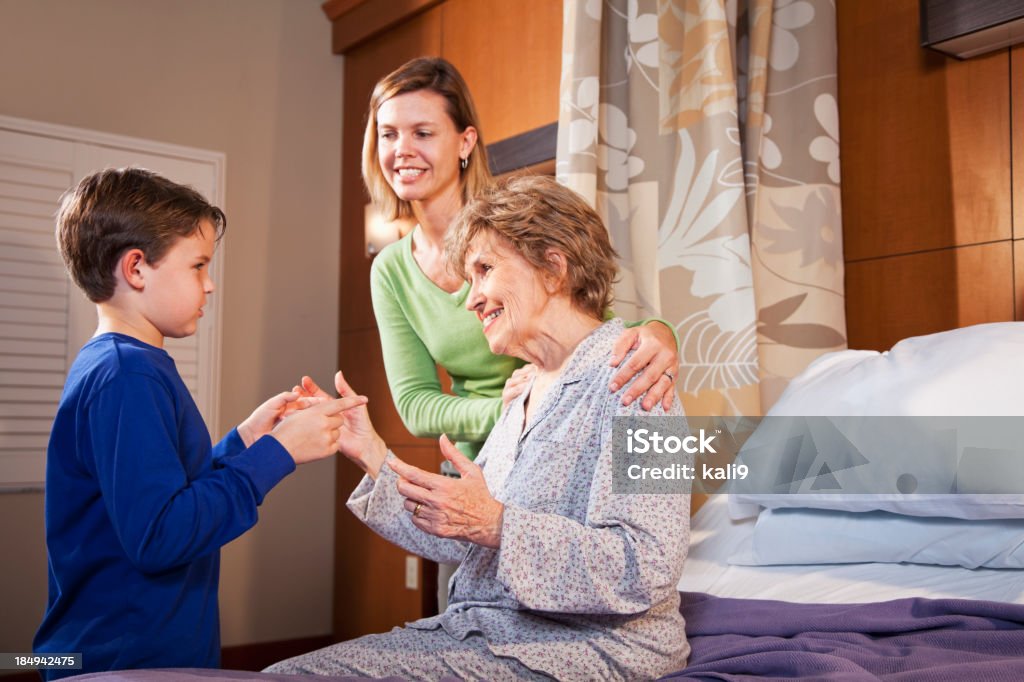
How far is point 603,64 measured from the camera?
2.30m

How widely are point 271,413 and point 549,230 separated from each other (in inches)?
23.7

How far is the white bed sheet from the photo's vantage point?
4.69ft

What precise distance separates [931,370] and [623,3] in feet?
4.01

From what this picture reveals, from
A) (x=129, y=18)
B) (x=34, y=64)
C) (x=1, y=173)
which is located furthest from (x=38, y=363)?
(x=129, y=18)

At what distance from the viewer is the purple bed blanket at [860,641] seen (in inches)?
43.4

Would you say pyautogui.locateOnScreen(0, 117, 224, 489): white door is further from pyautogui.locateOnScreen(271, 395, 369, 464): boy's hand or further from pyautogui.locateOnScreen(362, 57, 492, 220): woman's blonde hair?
pyautogui.locateOnScreen(271, 395, 369, 464): boy's hand

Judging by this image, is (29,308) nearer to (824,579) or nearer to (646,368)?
(646,368)

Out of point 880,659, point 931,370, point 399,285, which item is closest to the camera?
point 880,659

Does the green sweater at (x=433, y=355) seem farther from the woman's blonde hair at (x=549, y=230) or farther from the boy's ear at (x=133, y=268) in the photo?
the boy's ear at (x=133, y=268)

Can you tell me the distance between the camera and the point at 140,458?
1290 millimetres

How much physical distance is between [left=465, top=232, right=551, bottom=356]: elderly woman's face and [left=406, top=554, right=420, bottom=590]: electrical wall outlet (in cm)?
220

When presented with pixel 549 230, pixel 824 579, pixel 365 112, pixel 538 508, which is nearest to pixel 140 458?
pixel 538 508

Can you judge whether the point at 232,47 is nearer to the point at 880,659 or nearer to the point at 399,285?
the point at 399,285

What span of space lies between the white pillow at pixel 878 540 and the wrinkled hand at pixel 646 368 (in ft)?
1.43
